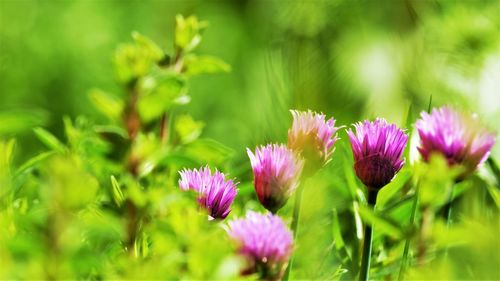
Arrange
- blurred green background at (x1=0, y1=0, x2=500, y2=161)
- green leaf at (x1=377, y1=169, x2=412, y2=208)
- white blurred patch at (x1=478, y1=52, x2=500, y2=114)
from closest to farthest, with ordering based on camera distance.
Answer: green leaf at (x1=377, y1=169, x2=412, y2=208), blurred green background at (x1=0, y1=0, x2=500, y2=161), white blurred patch at (x1=478, y1=52, x2=500, y2=114)

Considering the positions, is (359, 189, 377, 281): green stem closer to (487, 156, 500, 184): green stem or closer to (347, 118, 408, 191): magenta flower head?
(347, 118, 408, 191): magenta flower head

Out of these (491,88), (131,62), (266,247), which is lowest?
(266,247)

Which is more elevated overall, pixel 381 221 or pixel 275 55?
pixel 275 55

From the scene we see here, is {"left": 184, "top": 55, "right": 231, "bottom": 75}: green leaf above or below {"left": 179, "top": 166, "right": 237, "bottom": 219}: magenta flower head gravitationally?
above

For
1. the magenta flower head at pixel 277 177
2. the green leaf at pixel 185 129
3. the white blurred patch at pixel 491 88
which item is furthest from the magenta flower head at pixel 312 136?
the white blurred patch at pixel 491 88

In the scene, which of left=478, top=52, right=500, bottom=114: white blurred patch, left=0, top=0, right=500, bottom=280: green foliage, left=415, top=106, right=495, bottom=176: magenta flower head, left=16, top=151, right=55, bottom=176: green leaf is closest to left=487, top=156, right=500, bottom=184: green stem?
left=0, top=0, right=500, bottom=280: green foliage

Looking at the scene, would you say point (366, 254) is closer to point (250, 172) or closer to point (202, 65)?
point (202, 65)

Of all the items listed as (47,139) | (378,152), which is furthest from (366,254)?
(47,139)
